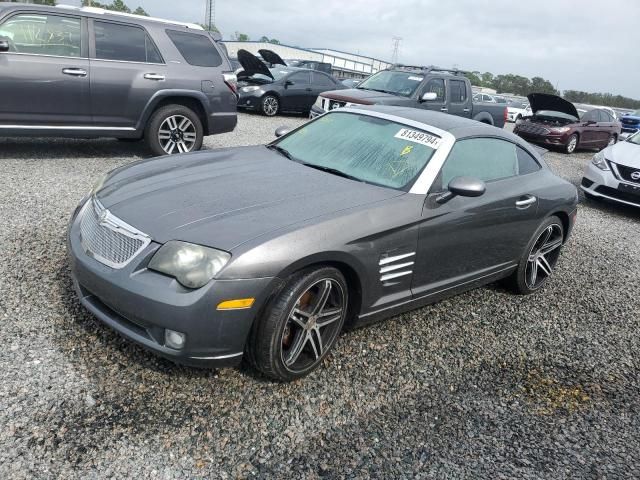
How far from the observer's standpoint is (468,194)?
3328 millimetres

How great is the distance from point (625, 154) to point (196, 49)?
6.77 meters

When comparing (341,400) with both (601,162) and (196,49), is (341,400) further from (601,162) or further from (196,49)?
(601,162)

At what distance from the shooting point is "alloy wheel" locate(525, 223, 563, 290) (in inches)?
178

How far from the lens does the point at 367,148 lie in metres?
3.76

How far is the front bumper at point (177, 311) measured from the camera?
2.48 metres

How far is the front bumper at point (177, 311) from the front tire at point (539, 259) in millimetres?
2610

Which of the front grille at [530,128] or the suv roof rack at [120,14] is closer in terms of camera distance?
the suv roof rack at [120,14]

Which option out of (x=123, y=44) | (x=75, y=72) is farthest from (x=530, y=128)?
(x=75, y=72)

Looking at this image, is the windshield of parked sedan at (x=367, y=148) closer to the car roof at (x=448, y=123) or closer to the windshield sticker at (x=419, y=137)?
the windshield sticker at (x=419, y=137)

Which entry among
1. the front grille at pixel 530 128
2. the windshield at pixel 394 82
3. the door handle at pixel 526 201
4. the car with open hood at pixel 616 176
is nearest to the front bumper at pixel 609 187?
the car with open hood at pixel 616 176

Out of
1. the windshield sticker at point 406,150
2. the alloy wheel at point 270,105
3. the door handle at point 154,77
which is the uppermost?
the windshield sticker at point 406,150

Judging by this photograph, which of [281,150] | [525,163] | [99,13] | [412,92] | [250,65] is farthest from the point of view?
[250,65]

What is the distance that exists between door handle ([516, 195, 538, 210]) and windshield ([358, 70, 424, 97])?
6687mm

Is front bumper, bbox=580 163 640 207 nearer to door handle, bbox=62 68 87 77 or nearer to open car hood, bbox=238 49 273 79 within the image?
door handle, bbox=62 68 87 77
